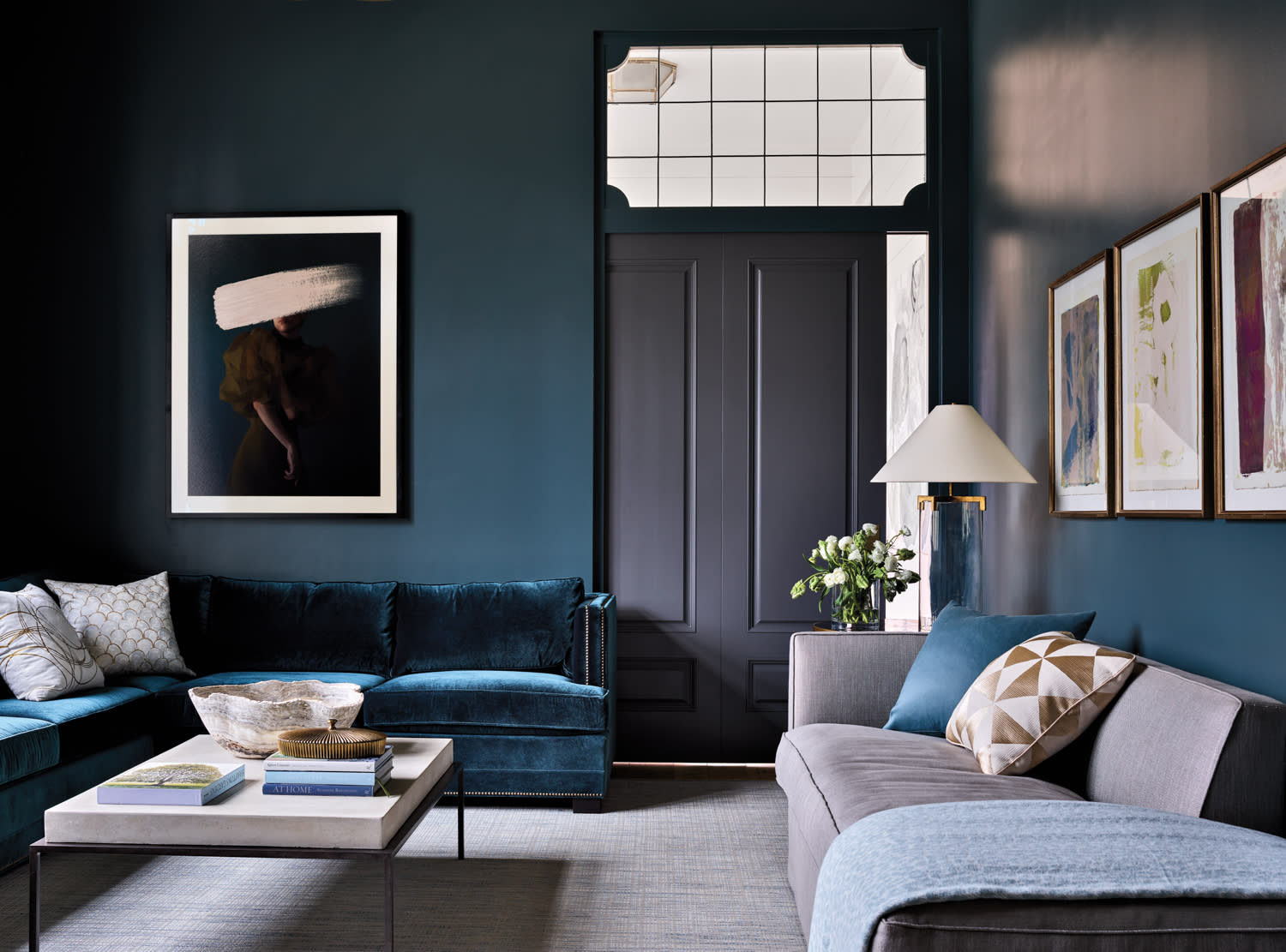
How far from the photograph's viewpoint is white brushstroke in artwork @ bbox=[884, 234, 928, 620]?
14.6 feet

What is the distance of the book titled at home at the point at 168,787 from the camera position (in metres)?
2.31

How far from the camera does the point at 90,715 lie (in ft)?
10.6

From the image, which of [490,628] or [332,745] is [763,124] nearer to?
[490,628]

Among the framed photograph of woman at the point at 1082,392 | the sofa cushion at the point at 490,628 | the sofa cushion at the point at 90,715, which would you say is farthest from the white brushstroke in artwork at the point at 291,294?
the framed photograph of woman at the point at 1082,392

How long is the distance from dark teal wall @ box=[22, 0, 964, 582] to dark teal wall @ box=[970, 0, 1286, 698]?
0.74m

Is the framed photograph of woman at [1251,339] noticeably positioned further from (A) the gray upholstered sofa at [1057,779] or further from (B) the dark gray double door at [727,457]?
(B) the dark gray double door at [727,457]

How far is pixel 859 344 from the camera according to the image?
4.45 meters

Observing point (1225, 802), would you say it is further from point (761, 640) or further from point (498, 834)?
point (761, 640)

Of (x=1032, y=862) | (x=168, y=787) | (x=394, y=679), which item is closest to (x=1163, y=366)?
(x=1032, y=862)

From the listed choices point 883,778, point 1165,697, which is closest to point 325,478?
point 883,778

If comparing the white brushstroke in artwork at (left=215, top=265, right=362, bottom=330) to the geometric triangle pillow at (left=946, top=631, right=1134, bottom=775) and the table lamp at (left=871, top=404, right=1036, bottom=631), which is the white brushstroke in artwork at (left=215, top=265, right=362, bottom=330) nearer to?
the table lamp at (left=871, top=404, right=1036, bottom=631)

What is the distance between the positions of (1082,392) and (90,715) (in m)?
3.35

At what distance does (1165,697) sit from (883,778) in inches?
24.0

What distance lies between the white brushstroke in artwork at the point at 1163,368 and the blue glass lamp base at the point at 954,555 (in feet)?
2.97
